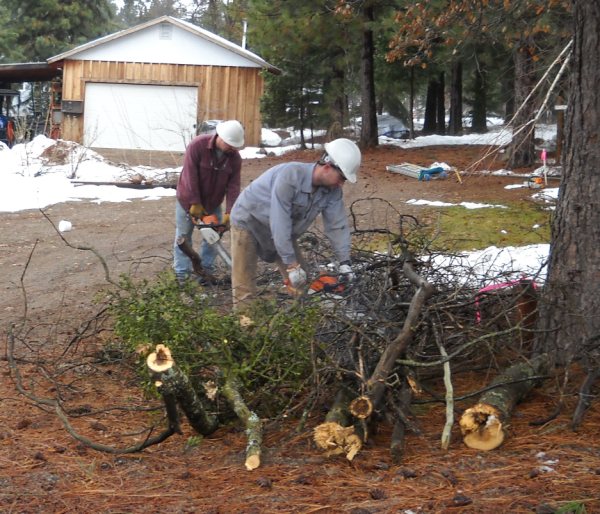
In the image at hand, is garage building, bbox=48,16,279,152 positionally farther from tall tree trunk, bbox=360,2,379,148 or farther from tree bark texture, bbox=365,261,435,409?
tree bark texture, bbox=365,261,435,409

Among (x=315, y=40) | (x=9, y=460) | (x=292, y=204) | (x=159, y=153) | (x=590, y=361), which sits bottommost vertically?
(x=9, y=460)

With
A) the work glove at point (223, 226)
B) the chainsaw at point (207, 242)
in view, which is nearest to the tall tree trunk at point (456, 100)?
the work glove at point (223, 226)

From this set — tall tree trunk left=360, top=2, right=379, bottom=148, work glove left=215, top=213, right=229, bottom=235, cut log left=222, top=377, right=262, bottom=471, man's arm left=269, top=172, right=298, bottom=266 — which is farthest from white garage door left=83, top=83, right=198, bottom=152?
cut log left=222, top=377, right=262, bottom=471

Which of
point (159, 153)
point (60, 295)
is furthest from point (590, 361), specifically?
point (159, 153)

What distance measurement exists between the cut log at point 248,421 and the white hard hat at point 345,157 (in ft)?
5.20

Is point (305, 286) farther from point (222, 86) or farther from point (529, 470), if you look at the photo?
point (222, 86)

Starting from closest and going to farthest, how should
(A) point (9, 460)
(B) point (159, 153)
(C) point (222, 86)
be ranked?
(A) point (9, 460)
(B) point (159, 153)
(C) point (222, 86)

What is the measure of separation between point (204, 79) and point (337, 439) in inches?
1050

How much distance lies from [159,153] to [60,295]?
19981 mm

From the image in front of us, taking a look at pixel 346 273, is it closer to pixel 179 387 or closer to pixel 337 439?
pixel 337 439

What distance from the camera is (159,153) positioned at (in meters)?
27.5

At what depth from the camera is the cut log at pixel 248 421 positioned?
4.05 metres

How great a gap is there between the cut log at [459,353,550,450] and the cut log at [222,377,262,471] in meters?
0.99

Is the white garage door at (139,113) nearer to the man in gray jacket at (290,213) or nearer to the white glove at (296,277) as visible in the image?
the man in gray jacket at (290,213)
